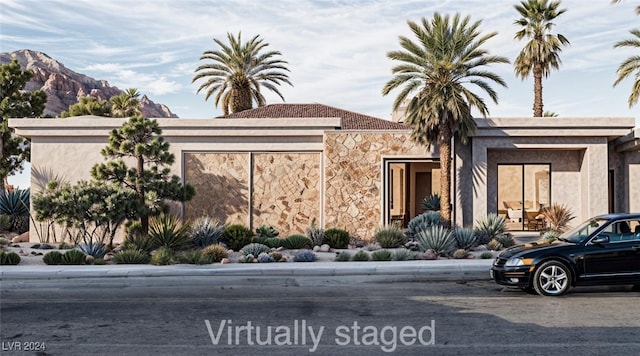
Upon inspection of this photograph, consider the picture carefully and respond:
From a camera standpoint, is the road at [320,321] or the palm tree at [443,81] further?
the palm tree at [443,81]

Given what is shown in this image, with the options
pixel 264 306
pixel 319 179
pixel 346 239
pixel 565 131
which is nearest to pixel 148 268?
pixel 264 306

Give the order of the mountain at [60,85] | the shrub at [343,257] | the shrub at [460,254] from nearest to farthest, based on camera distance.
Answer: the shrub at [343,257] < the shrub at [460,254] < the mountain at [60,85]

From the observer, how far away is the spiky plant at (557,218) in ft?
76.3

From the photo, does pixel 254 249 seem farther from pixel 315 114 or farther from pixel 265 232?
pixel 315 114

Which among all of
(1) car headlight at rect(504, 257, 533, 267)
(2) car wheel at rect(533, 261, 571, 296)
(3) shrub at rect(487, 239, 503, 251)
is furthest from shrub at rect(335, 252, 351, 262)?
(2) car wheel at rect(533, 261, 571, 296)

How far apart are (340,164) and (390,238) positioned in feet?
13.2

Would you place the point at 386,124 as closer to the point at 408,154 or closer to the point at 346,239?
the point at 408,154

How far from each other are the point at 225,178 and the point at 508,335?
1664 cm

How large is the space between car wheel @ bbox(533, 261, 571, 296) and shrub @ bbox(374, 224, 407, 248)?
8.77 meters

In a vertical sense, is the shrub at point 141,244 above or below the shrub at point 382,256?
above

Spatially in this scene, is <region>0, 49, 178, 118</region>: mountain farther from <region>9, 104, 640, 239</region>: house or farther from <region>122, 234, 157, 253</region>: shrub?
<region>122, 234, 157, 253</region>: shrub

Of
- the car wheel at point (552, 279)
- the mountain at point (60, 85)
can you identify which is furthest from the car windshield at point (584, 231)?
the mountain at point (60, 85)

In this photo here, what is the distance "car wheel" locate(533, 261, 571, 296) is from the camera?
11961mm

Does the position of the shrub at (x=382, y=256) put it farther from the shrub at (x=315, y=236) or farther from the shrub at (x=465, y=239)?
the shrub at (x=315, y=236)
